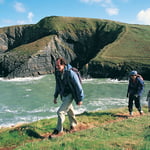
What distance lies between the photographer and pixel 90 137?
8.89m

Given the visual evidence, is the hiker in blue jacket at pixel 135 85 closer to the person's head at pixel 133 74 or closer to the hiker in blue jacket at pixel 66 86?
the person's head at pixel 133 74

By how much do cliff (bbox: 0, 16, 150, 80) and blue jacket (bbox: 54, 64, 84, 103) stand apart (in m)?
72.8

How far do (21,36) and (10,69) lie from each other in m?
57.2

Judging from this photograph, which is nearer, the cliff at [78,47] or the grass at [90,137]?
the grass at [90,137]

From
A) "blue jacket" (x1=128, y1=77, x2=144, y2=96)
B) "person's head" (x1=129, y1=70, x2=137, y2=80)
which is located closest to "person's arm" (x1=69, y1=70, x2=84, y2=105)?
"person's head" (x1=129, y1=70, x2=137, y2=80)

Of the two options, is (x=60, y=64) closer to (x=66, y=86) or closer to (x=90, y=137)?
(x=66, y=86)

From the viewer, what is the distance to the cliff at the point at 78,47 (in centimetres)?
8862

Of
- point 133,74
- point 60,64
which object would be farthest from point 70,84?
point 133,74

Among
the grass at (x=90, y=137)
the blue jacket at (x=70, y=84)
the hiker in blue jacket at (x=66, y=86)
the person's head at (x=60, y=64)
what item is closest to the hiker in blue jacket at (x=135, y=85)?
the grass at (x=90, y=137)

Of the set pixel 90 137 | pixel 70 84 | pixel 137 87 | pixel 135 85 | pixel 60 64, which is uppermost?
pixel 60 64

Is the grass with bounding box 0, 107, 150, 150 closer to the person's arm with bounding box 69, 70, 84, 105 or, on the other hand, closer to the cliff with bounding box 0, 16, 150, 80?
the person's arm with bounding box 69, 70, 84, 105

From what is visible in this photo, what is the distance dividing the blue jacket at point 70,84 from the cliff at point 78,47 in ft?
239

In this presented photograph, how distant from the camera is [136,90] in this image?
15.1 m

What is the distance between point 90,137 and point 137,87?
22.9 ft
